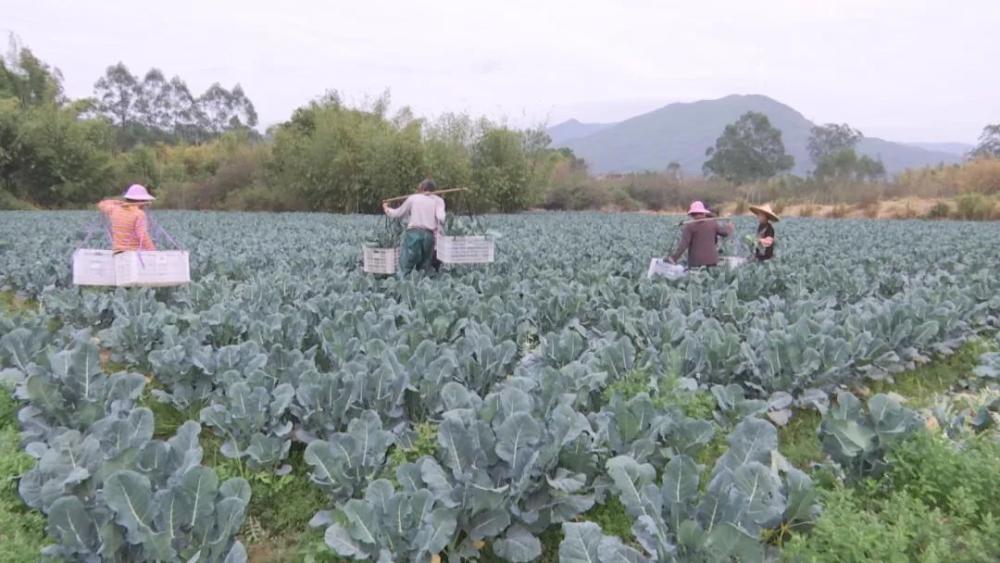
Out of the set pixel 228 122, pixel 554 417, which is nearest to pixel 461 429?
pixel 554 417

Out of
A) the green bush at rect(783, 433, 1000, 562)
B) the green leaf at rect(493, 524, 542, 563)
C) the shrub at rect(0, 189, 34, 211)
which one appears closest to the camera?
the green bush at rect(783, 433, 1000, 562)

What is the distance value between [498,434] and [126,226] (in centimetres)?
559

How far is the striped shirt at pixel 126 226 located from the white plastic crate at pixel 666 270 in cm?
547

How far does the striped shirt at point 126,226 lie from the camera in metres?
6.70

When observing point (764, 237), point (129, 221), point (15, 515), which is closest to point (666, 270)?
point (764, 237)

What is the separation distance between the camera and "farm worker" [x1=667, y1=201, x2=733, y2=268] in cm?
778

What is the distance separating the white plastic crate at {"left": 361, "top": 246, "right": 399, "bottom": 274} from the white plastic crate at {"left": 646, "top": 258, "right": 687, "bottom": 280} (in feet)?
9.92

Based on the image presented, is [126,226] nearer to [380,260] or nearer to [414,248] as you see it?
[380,260]

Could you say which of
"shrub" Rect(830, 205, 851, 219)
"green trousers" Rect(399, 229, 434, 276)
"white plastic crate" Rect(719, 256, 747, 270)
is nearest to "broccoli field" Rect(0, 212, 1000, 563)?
"green trousers" Rect(399, 229, 434, 276)

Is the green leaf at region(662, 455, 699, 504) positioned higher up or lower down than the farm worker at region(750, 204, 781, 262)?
lower down

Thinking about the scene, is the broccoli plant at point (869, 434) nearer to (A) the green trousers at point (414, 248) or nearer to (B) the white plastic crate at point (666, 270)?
(B) the white plastic crate at point (666, 270)

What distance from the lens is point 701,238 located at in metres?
8.00

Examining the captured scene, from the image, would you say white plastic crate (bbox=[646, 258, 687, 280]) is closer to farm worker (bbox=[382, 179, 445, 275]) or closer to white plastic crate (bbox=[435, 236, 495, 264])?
white plastic crate (bbox=[435, 236, 495, 264])

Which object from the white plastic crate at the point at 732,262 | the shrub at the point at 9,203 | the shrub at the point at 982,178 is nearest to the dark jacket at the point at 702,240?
the white plastic crate at the point at 732,262
